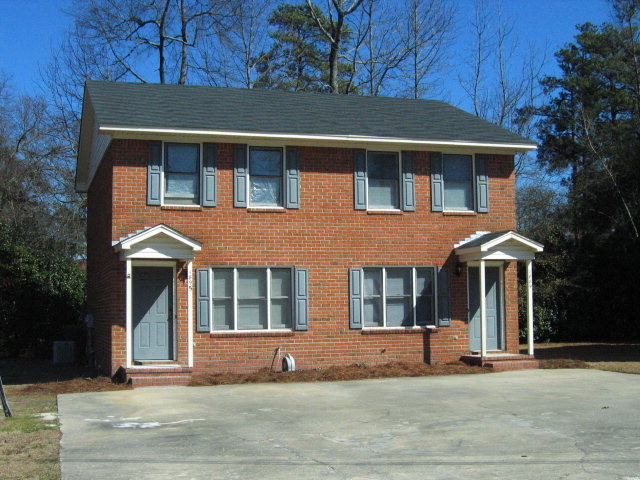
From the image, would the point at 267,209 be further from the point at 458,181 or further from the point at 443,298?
the point at 458,181

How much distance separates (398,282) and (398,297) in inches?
14.0

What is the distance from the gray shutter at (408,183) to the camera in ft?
60.5

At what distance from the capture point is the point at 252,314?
687 inches

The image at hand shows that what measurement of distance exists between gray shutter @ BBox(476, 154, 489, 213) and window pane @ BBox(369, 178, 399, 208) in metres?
2.07

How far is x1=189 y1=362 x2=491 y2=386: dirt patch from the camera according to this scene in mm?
16031

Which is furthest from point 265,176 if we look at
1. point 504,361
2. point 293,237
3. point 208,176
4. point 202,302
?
A: point 504,361

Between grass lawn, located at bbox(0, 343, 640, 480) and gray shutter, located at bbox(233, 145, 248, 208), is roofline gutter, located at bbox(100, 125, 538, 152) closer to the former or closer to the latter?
gray shutter, located at bbox(233, 145, 248, 208)

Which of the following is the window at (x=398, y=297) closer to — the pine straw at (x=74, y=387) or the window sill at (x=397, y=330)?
the window sill at (x=397, y=330)

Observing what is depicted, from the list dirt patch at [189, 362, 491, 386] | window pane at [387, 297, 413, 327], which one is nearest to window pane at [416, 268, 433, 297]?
window pane at [387, 297, 413, 327]

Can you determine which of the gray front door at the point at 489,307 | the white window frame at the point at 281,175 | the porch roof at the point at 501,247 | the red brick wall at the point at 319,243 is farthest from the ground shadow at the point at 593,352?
the white window frame at the point at 281,175

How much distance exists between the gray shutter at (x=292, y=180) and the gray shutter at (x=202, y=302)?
2.55 m

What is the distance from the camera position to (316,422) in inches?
426

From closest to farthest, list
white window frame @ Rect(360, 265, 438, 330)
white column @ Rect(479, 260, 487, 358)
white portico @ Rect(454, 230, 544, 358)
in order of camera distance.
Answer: white column @ Rect(479, 260, 487, 358)
white portico @ Rect(454, 230, 544, 358)
white window frame @ Rect(360, 265, 438, 330)

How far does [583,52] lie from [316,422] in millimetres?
36192
